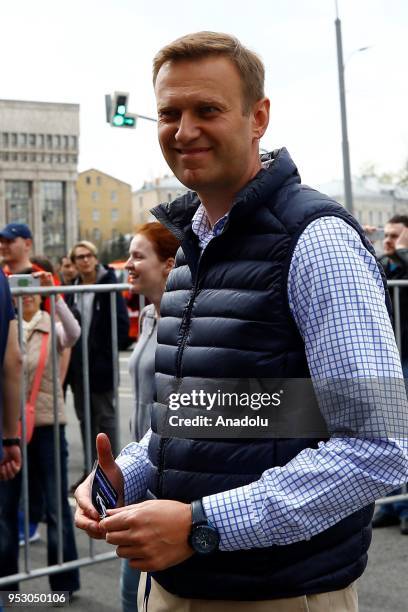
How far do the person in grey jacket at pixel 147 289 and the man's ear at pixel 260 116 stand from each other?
2.07m

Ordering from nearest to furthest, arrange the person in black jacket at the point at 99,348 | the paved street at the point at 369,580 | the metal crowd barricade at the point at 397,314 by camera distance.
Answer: the paved street at the point at 369,580, the person in black jacket at the point at 99,348, the metal crowd barricade at the point at 397,314

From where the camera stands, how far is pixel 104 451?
1854 millimetres

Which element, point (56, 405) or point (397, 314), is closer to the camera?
point (56, 405)

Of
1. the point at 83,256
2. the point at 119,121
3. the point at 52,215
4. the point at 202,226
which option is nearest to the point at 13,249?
the point at 83,256

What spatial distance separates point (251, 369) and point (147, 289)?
2.26m

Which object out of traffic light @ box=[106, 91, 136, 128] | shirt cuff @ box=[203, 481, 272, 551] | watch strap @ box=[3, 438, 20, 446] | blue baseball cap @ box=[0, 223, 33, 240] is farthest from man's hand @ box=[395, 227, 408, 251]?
traffic light @ box=[106, 91, 136, 128]

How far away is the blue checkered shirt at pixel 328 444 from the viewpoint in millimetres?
1591

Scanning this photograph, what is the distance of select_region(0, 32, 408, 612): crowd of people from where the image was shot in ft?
5.29

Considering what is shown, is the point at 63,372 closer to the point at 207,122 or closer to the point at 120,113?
the point at 207,122

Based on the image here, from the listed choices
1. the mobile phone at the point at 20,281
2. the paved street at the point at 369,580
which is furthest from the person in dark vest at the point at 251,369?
the paved street at the point at 369,580

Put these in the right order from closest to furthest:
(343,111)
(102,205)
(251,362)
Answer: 1. (251,362)
2. (343,111)
3. (102,205)

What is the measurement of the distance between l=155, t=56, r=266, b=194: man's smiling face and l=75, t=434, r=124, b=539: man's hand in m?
0.53

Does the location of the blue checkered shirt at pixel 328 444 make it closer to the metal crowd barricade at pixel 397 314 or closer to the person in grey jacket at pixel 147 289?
the person in grey jacket at pixel 147 289

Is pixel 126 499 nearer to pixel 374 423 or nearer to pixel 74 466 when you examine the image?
pixel 374 423
